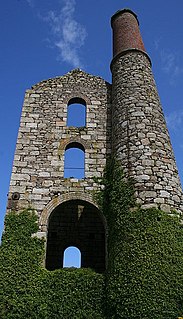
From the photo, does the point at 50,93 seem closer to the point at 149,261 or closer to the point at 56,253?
the point at 56,253

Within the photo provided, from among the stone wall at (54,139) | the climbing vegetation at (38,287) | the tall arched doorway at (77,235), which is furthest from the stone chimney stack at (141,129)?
the tall arched doorway at (77,235)

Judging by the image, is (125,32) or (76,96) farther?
(125,32)

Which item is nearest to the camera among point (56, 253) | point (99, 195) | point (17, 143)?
point (99, 195)

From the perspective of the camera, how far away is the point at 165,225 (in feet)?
32.2

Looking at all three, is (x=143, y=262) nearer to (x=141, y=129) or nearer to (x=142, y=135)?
(x=142, y=135)

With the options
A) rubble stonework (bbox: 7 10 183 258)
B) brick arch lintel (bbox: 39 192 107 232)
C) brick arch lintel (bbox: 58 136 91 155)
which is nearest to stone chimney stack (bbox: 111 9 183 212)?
rubble stonework (bbox: 7 10 183 258)

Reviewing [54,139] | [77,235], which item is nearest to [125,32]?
[54,139]

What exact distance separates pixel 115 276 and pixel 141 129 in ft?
16.4

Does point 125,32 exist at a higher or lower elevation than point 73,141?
higher

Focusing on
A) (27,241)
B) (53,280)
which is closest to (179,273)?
(53,280)

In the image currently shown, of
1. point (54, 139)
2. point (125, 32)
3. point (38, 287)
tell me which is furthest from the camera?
point (125, 32)

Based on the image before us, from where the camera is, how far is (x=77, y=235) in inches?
591

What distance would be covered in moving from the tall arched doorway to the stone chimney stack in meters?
3.68

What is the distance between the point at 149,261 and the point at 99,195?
3.33m
